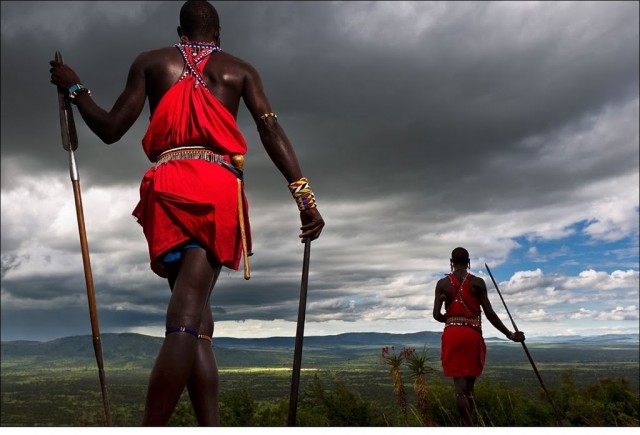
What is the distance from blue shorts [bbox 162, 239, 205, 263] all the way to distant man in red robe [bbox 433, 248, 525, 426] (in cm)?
788

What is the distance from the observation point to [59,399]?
437 feet

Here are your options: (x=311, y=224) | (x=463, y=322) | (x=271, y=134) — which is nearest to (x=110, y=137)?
(x=271, y=134)

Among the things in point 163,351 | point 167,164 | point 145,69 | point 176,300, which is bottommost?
point 163,351

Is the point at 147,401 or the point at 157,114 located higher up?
the point at 157,114

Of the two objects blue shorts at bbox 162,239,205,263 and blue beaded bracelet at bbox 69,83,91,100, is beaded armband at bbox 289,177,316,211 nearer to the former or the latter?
blue shorts at bbox 162,239,205,263

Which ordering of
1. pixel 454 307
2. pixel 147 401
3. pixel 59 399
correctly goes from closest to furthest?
1. pixel 147 401
2. pixel 454 307
3. pixel 59 399

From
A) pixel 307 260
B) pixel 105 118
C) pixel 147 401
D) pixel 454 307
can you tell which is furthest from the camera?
pixel 454 307

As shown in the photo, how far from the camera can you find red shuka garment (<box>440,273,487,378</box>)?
11555mm

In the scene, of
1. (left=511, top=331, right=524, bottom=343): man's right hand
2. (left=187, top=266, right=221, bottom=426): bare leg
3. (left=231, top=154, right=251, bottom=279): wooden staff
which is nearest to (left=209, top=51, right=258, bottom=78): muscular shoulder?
(left=231, top=154, right=251, bottom=279): wooden staff

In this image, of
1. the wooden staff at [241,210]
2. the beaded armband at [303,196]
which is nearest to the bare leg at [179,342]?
the wooden staff at [241,210]

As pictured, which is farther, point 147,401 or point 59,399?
point 59,399

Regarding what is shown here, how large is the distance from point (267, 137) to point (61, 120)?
1.54 meters
